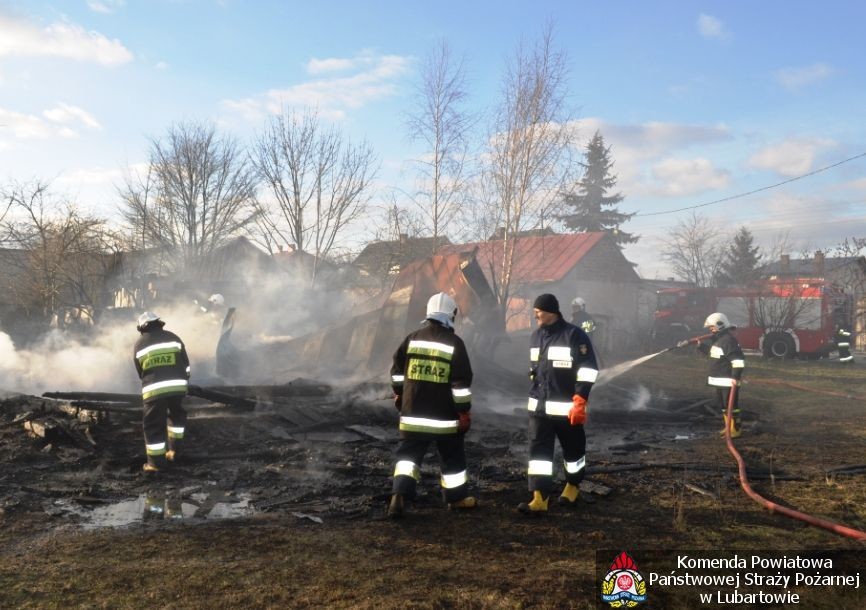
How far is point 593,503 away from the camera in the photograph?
17.7 feet

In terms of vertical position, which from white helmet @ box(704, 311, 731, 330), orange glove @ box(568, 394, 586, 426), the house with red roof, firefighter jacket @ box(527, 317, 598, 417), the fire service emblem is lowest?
the fire service emblem

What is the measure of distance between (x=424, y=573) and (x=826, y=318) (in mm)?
21587

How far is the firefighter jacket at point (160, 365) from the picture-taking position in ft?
22.6

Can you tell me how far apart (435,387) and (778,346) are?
19.6m

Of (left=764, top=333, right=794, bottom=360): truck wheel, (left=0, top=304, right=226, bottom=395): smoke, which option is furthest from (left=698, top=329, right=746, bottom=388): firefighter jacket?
(left=764, top=333, right=794, bottom=360): truck wheel

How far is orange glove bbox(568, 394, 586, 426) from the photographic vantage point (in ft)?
16.8

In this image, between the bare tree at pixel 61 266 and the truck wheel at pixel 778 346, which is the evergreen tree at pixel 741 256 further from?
the bare tree at pixel 61 266

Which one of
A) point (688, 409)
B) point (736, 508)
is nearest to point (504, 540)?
point (736, 508)

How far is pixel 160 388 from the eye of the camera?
6863mm

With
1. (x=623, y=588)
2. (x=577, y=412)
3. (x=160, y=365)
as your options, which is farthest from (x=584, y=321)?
(x=623, y=588)

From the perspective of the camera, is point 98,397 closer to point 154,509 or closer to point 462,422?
point 154,509

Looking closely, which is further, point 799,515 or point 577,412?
point 577,412

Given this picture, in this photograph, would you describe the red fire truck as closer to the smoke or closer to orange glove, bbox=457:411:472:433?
the smoke

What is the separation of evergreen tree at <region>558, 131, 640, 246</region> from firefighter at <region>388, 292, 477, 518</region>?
40.7 metres
